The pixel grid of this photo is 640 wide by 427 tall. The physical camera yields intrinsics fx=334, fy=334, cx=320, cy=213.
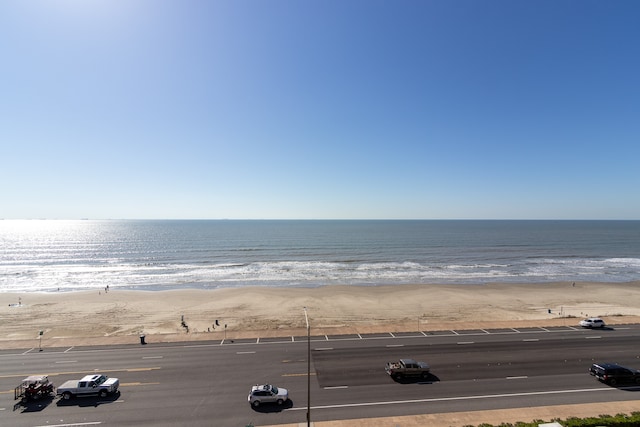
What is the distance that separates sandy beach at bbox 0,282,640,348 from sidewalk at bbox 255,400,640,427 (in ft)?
57.6

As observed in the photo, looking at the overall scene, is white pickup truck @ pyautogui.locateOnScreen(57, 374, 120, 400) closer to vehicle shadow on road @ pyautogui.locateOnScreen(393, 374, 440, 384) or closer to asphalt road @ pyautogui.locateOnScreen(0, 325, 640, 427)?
asphalt road @ pyautogui.locateOnScreen(0, 325, 640, 427)

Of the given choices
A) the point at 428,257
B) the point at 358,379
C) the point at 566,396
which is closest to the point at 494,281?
the point at 428,257

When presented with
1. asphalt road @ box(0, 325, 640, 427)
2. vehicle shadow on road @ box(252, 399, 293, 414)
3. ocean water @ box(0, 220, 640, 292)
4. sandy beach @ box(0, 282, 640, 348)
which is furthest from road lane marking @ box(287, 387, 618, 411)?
ocean water @ box(0, 220, 640, 292)

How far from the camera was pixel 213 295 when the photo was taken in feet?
218

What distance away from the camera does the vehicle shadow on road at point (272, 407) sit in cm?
2336

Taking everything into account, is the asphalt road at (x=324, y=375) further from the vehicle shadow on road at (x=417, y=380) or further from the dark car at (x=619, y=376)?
the dark car at (x=619, y=376)

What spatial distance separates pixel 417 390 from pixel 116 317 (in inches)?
1834

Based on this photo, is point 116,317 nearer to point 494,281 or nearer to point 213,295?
point 213,295

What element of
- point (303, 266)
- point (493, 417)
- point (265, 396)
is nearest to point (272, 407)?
point (265, 396)

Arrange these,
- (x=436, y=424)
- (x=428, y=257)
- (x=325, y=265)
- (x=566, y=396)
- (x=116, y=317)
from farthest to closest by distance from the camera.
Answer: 1. (x=428, y=257)
2. (x=325, y=265)
3. (x=116, y=317)
4. (x=566, y=396)
5. (x=436, y=424)

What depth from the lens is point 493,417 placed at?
2206cm

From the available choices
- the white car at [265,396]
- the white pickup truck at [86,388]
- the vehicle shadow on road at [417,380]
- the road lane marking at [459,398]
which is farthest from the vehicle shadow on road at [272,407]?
the white pickup truck at [86,388]

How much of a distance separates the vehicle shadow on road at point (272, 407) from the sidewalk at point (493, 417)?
157cm

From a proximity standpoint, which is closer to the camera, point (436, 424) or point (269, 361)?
point (436, 424)
